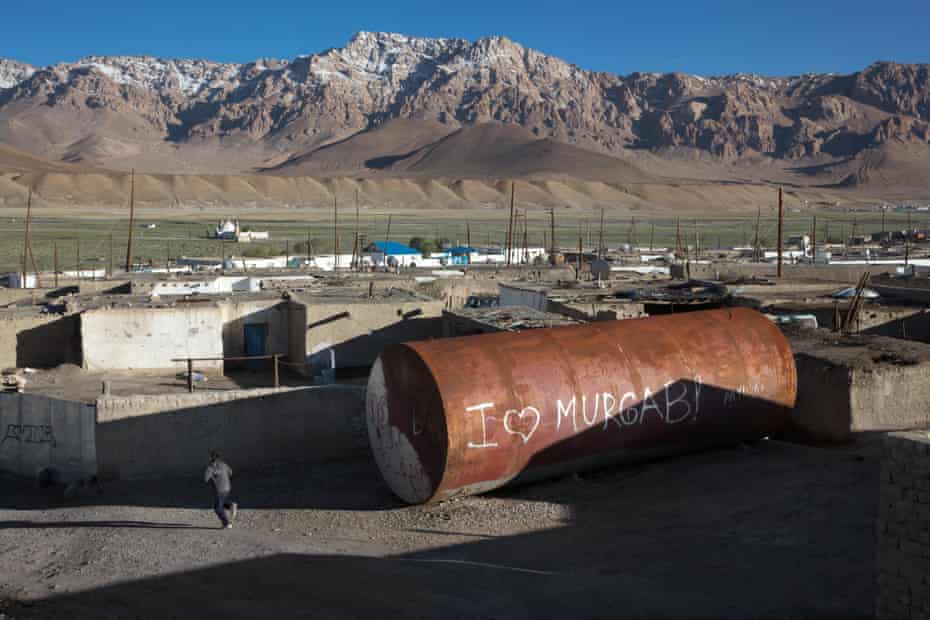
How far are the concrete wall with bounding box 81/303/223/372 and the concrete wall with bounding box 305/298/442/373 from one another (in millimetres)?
1798

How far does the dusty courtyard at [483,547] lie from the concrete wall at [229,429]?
34 cm

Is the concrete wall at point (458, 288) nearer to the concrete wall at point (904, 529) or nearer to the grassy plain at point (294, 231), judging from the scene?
the concrete wall at point (904, 529)

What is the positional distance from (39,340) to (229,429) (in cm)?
685

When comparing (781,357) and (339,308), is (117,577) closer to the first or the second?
(781,357)

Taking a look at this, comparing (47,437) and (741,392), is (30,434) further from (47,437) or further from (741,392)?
(741,392)

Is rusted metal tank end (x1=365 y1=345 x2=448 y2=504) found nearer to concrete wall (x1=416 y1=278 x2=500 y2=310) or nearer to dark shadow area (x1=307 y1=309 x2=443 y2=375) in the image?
dark shadow area (x1=307 y1=309 x2=443 y2=375)

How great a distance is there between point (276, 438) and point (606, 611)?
21.7 feet

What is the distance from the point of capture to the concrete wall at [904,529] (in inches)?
295

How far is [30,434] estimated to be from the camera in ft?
45.6

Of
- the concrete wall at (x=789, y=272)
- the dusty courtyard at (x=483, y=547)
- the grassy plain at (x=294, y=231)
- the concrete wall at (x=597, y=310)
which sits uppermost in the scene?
the grassy plain at (x=294, y=231)

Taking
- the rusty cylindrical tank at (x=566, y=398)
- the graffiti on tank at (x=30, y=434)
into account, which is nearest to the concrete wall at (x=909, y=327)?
the rusty cylindrical tank at (x=566, y=398)

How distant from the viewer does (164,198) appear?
437ft

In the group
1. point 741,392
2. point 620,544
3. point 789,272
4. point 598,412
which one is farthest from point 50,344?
point 789,272

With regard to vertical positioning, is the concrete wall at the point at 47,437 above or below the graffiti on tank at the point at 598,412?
below
